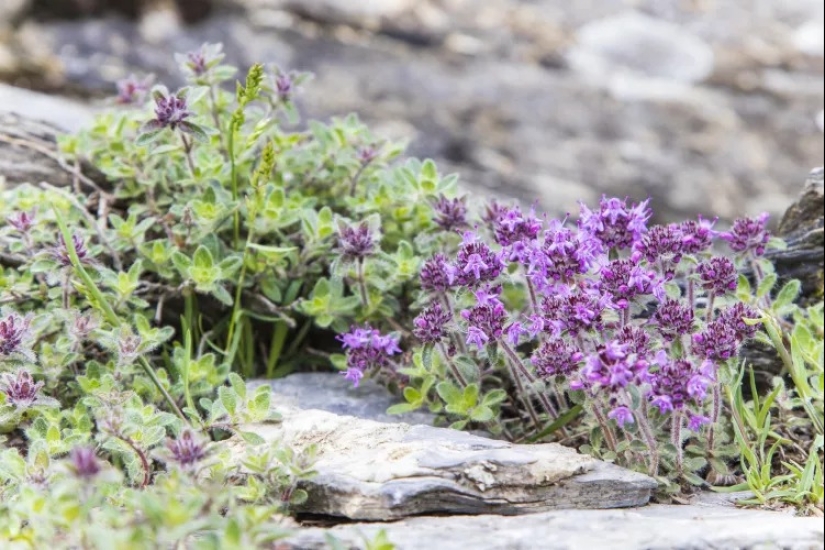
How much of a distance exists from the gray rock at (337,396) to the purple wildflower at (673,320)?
0.97 m

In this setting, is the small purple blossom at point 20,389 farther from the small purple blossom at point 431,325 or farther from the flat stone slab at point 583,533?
the small purple blossom at point 431,325

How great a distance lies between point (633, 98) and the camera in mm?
7727

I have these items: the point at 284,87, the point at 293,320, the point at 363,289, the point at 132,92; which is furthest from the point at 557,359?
the point at 132,92

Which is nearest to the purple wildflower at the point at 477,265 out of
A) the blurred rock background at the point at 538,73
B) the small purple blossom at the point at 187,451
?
the small purple blossom at the point at 187,451

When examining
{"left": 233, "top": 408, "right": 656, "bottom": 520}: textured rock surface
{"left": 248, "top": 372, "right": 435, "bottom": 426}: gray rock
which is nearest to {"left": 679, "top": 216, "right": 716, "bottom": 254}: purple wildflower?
{"left": 233, "top": 408, "right": 656, "bottom": 520}: textured rock surface

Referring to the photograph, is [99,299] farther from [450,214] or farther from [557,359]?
[557,359]

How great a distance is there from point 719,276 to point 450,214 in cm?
104

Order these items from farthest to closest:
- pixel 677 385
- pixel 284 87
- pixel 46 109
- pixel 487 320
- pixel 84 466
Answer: pixel 46 109
pixel 284 87
pixel 487 320
pixel 677 385
pixel 84 466

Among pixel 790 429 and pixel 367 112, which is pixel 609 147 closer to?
pixel 367 112

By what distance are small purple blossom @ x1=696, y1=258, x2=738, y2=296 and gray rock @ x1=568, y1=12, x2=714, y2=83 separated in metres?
5.13

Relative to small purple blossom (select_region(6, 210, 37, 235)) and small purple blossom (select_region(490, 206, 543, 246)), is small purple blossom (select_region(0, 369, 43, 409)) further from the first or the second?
small purple blossom (select_region(490, 206, 543, 246))

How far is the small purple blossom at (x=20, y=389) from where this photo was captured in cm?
305

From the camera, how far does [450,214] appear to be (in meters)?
3.63

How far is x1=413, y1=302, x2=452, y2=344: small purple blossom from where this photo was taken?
3135 millimetres
